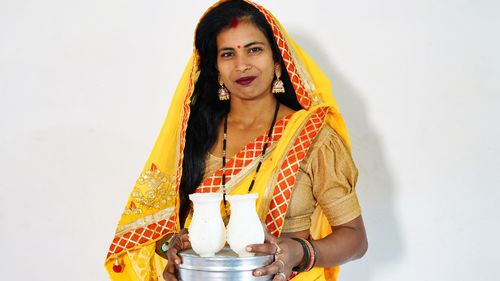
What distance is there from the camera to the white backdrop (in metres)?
2.70

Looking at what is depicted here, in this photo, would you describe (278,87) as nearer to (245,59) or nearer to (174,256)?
(245,59)

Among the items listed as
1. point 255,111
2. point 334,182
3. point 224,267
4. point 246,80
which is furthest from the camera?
point 255,111

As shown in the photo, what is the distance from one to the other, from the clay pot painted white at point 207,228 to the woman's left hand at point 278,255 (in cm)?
9

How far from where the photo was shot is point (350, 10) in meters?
2.76

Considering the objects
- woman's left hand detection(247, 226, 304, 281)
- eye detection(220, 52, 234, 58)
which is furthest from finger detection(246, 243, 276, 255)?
eye detection(220, 52, 234, 58)

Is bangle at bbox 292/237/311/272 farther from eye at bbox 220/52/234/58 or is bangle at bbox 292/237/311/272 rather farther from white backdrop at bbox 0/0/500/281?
white backdrop at bbox 0/0/500/281

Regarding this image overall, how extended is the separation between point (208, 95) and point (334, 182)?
0.64m

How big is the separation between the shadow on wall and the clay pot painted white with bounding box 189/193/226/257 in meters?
1.26

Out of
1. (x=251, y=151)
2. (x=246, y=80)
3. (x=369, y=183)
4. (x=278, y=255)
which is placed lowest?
(x=369, y=183)

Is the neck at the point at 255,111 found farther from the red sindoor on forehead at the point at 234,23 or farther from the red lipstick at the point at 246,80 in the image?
the red sindoor on forehead at the point at 234,23

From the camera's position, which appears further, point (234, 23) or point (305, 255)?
point (234, 23)

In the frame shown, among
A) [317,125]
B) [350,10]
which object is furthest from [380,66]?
[317,125]

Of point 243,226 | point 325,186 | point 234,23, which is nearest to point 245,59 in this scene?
point 234,23

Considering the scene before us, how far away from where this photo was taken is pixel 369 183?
279 cm
